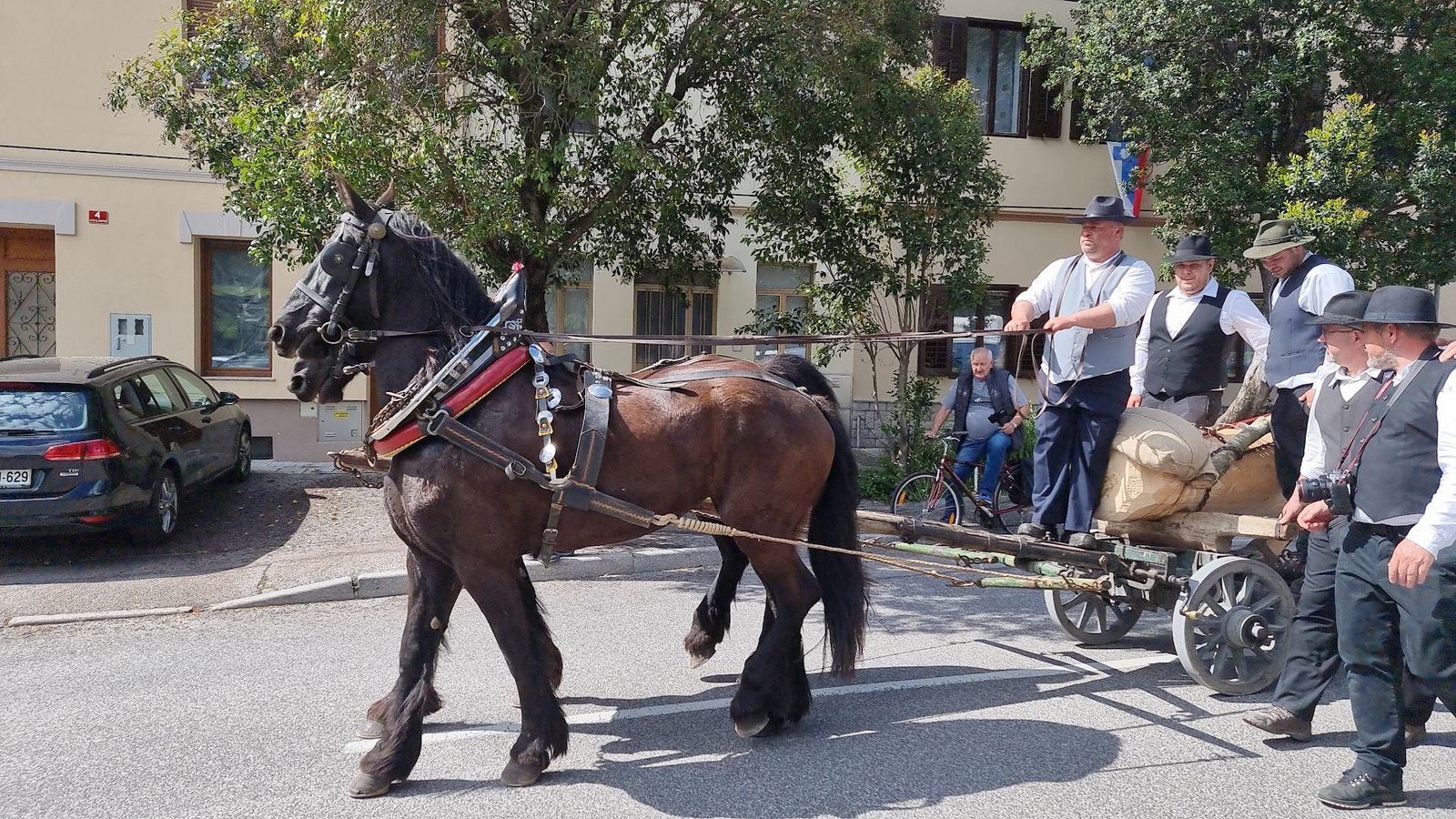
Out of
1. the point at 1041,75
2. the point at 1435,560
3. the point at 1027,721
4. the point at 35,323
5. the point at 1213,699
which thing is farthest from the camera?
the point at 1041,75

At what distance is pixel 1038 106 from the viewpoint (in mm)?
15031

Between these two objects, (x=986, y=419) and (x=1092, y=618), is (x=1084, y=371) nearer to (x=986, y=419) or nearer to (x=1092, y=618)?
(x=1092, y=618)

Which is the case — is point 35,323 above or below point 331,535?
above

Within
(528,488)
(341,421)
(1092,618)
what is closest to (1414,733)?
(1092,618)

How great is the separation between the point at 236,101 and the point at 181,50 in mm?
1112

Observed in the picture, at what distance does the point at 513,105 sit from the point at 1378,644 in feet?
23.3

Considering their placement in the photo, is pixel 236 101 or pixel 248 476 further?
pixel 248 476

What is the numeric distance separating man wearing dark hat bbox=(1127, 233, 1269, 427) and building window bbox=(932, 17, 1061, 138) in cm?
993

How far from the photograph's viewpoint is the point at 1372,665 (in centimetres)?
375

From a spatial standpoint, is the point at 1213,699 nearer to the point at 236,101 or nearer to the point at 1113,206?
the point at 1113,206

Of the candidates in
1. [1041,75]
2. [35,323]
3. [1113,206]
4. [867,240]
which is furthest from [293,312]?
[1041,75]

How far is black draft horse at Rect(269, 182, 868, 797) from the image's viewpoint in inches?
151

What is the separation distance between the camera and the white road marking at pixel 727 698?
4355mm

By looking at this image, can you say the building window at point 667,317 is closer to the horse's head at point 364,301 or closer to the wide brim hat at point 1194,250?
the wide brim hat at point 1194,250
